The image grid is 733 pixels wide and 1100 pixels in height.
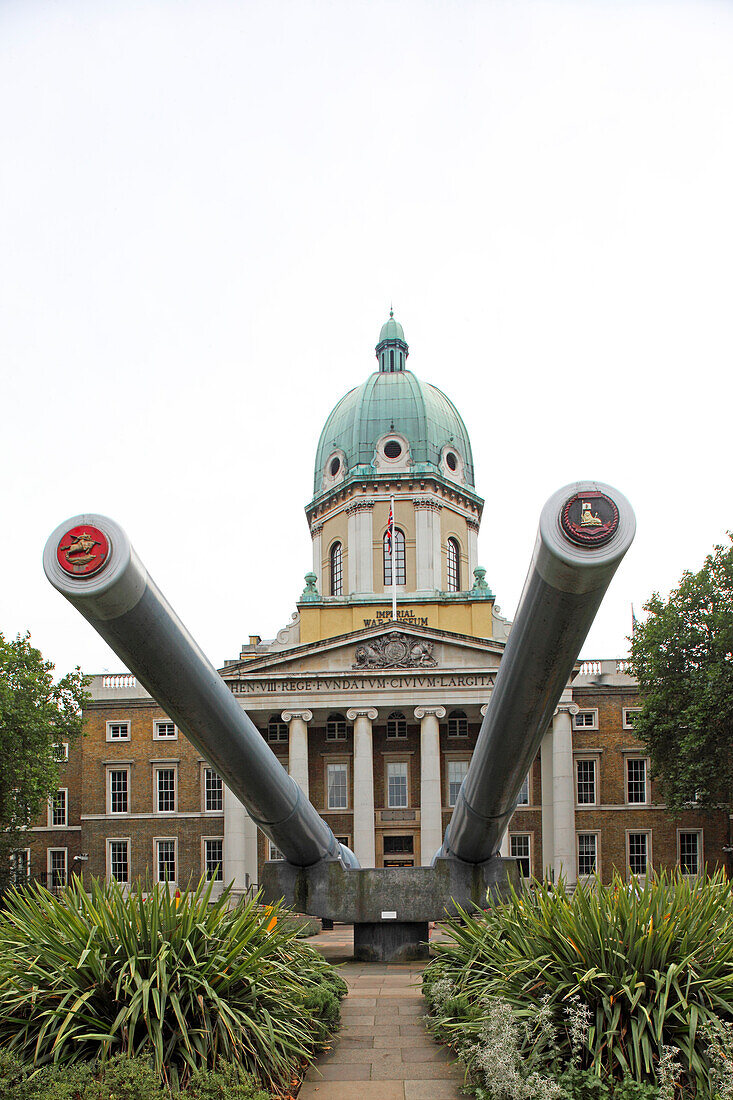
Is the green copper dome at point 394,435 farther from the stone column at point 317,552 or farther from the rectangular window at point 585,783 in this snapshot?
the rectangular window at point 585,783

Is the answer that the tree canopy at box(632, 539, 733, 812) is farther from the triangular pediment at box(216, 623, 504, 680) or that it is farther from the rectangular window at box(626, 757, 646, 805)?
the triangular pediment at box(216, 623, 504, 680)

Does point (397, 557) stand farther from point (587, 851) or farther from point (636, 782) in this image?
point (587, 851)

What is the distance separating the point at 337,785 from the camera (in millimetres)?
46844

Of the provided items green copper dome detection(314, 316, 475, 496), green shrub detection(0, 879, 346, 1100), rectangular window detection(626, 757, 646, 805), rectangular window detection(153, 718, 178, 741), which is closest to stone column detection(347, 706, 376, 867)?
rectangular window detection(153, 718, 178, 741)

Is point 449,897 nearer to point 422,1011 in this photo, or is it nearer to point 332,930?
point 422,1011

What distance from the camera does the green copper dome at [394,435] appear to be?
53.5m

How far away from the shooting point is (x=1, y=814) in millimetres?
34156

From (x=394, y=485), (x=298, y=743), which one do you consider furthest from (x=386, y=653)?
(x=394, y=485)

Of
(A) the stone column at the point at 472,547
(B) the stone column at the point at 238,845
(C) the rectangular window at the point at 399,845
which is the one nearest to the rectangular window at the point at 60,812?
(B) the stone column at the point at 238,845

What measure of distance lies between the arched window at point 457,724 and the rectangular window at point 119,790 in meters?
15.3

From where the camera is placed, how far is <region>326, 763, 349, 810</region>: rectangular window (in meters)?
46.6

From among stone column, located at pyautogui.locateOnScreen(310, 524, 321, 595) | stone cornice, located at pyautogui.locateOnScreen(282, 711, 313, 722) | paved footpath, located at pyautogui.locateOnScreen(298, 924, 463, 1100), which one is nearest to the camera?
paved footpath, located at pyautogui.locateOnScreen(298, 924, 463, 1100)

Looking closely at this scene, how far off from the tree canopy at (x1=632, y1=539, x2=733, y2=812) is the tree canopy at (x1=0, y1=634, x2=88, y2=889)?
20857 millimetres

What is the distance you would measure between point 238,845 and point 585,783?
620 inches
